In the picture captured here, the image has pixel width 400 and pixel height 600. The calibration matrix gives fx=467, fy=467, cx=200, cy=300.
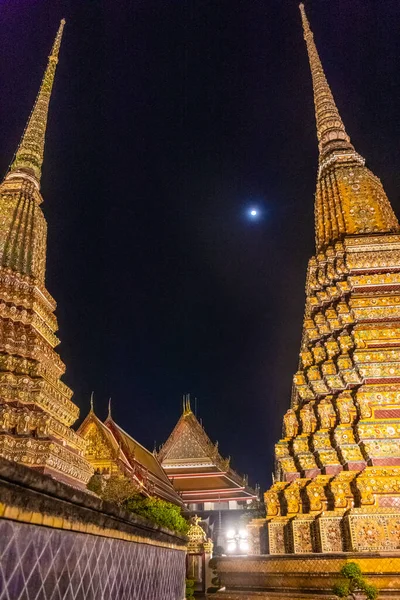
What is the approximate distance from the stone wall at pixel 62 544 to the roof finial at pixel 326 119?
14552mm

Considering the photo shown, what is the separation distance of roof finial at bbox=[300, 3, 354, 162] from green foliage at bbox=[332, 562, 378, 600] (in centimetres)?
1235

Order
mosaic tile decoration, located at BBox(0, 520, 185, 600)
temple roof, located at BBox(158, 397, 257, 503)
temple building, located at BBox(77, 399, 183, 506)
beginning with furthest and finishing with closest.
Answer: temple roof, located at BBox(158, 397, 257, 503) < temple building, located at BBox(77, 399, 183, 506) < mosaic tile decoration, located at BBox(0, 520, 185, 600)

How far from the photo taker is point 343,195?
536 inches

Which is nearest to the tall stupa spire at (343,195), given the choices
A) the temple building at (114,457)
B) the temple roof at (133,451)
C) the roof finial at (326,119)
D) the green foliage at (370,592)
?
the roof finial at (326,119)

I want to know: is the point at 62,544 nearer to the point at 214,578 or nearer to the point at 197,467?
the point at 214,578

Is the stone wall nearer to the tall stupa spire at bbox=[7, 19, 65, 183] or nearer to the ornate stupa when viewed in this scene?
the ornate stupa

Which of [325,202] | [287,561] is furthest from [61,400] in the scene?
[325,202]

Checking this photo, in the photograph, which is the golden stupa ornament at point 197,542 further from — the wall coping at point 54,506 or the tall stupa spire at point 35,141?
the tall stupa spire at point 35,141

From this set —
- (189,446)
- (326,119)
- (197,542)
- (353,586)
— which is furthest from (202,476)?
(326,119)

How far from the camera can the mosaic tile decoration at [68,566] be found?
72.8 inches

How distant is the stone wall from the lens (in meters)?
1.85

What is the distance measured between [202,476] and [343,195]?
13445 mm

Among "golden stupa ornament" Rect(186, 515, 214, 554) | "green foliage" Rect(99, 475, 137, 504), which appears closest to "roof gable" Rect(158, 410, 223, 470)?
"green foliage" Rect(99, 475, 137, 504)

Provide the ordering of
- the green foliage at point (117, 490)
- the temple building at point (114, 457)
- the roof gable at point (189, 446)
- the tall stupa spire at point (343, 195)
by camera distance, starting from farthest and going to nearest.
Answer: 1. the roof gable at point (189, 446)
2. the temple building at point (114, 457)
3. the tall stupa spire at point (343, 195)
4. the green foliage at point (117, 490)
